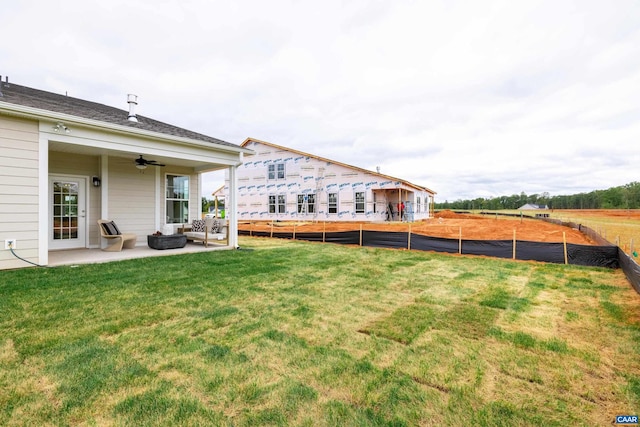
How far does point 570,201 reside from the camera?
6931cm

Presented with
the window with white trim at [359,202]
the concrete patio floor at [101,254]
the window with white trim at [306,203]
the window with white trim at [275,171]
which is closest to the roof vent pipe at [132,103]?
the concrete patio floor at [101,254]

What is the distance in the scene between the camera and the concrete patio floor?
6539mm

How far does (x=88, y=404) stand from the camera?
6.17 ft

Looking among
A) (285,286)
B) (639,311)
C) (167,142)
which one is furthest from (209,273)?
(639,311)

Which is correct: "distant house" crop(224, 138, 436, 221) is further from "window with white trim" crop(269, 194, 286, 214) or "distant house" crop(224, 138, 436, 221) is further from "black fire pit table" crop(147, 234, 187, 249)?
"black fire pit table" crop(147, 234, 187, 249)

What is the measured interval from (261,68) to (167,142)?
7.39 m

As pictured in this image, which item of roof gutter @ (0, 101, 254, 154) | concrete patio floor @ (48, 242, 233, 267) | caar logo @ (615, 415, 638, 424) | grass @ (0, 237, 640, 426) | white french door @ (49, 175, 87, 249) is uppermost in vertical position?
roof gutter @ (0, 101, 254, 154)

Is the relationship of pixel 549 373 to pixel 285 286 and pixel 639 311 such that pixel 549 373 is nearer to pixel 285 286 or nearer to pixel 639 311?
pixel 639 311

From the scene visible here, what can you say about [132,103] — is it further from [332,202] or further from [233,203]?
[332,202]

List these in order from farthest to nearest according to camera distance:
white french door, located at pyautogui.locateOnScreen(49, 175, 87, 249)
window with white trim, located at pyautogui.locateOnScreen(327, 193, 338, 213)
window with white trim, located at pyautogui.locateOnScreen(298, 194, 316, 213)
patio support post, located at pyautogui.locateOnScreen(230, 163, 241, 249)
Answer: window with white trim, located at pyautogui.locateOnScreen(298, 194, 316, 213), window with white trim, located at pyautogui.locateOnScreen(327, 193, 338, 213), patio support post, located at pyautogui.locateOnScreen(230, 163, 241, 249), white french door, located at pyautogui.locateOnScreen(49, 175, 87, 249)

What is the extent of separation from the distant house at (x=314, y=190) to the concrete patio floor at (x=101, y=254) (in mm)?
12188

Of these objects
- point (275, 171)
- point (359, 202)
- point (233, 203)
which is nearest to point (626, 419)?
point (233, 203)

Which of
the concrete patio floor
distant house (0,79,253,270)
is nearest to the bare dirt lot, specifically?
distant house (0,79,253,270)

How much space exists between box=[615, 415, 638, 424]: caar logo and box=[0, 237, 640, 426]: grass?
4 cm
